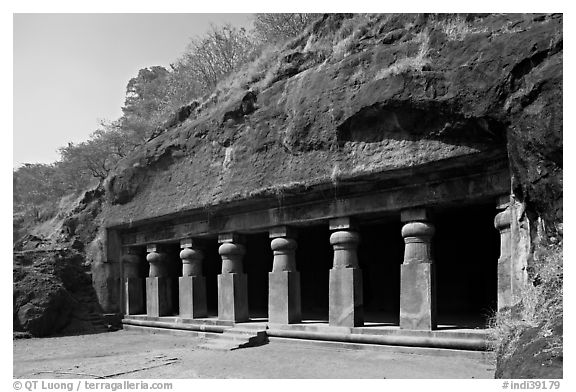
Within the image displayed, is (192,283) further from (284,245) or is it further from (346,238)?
(346,238)

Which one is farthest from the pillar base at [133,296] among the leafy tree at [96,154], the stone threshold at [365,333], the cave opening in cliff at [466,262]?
the leafy tree at [96,154]

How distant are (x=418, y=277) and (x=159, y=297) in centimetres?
644

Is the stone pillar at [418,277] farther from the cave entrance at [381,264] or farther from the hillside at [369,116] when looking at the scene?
the cave entrance at [381,264]

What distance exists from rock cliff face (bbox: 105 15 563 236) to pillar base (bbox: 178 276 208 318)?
1.56 m

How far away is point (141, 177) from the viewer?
1162cm

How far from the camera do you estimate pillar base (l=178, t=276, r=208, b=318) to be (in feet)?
35.7

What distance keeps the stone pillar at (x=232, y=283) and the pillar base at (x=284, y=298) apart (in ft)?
3.06

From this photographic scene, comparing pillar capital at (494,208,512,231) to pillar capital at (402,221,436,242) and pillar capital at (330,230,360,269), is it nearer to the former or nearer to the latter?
pillar capital at (402,221,436,242)

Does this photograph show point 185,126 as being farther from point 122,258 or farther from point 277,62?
point 122,258

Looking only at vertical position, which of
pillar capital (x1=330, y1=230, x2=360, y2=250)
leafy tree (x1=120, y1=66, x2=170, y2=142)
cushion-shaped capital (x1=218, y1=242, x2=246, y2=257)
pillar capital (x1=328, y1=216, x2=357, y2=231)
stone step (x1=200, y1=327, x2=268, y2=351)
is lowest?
stone step (x1=200, y1=327, x2=268, y2=351)

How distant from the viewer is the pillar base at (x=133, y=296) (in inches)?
493

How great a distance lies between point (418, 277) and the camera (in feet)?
24.6

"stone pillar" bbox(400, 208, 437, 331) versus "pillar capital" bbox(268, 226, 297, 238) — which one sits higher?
"pillar capital" bbox(268, 226, 297, 238)

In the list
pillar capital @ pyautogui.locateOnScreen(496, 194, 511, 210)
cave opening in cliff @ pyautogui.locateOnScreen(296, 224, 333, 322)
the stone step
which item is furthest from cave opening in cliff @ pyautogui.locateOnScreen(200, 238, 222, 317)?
pillar capital @ pyautogui.locateOnScreen(496, 194, 511, 210)
